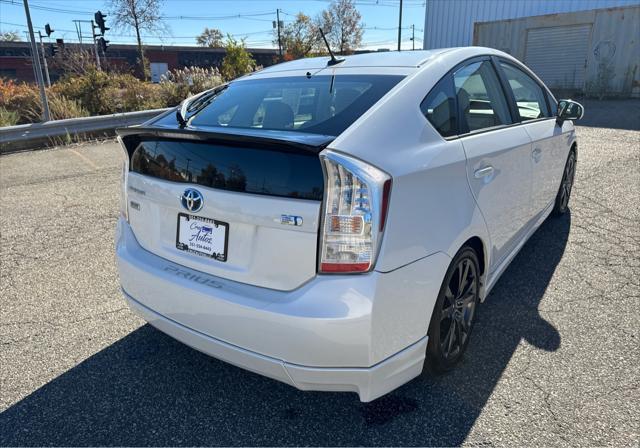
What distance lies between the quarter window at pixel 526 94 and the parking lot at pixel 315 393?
4.03ft

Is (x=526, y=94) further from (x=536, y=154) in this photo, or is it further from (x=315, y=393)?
(x=315, y=393)

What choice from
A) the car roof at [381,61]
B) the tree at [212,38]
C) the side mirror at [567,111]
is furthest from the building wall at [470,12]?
the tree at [212,38]

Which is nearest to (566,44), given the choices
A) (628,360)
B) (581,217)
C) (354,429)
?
(581,217)

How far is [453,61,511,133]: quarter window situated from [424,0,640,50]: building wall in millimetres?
18977

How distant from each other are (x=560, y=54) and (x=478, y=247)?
2008 cm

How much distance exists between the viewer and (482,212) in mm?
2438

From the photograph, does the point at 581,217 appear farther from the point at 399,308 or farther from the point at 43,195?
the point at 43,195

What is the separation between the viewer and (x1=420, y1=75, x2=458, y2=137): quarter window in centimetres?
224

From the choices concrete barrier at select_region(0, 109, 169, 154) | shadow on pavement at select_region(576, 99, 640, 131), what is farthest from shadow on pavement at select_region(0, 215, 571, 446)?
shadow on pavement at select_region(576, 99, 640, 131)

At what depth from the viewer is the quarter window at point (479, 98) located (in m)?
2.53

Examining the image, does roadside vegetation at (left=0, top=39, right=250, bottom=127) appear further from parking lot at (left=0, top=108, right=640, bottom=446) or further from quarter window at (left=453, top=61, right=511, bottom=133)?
quarter window at (left=453, top=61, right=511, bottom=133)

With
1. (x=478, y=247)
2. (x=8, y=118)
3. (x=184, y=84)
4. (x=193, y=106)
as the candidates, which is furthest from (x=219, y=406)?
(x=184, y=84)

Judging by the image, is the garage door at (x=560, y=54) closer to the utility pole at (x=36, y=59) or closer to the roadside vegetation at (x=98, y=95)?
the roadside vegetation at (x=98, y=95)

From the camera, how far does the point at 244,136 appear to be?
1.94 meters
